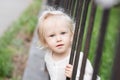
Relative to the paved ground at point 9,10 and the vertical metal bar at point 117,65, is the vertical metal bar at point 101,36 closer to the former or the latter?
the vertical metal bar at point 117,65

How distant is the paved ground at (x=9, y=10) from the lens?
843cm

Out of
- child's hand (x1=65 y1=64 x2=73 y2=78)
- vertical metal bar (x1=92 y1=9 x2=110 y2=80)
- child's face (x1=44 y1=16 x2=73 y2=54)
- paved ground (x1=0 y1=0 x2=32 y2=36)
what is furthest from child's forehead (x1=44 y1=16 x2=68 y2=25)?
paved ground (x1=0 y1=0 x2=32 y2=36)

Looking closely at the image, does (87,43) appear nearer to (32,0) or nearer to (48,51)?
(48,51)

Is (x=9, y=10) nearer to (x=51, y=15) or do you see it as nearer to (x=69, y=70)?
(x=51, y=15)

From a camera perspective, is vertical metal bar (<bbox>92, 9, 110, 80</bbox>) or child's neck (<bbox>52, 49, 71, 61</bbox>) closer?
vertical metal bar (<bbox>92, 9, 110, 80</bbox>)

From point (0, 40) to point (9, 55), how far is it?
691 mm

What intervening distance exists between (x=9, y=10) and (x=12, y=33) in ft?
7.41

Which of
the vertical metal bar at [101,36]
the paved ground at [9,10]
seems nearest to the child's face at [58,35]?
the vertical metal bar at [101,36]

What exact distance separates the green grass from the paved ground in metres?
0.19

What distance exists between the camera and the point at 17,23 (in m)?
8.15

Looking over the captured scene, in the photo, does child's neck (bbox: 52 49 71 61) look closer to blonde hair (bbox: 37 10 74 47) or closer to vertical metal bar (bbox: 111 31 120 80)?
blonde hair (bbox: 37 10 74 47)

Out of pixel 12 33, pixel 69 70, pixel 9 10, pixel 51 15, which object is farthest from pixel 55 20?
pixel 9 10

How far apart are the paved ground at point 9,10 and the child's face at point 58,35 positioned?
402 cm

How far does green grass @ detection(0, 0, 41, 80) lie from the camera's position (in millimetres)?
5415
